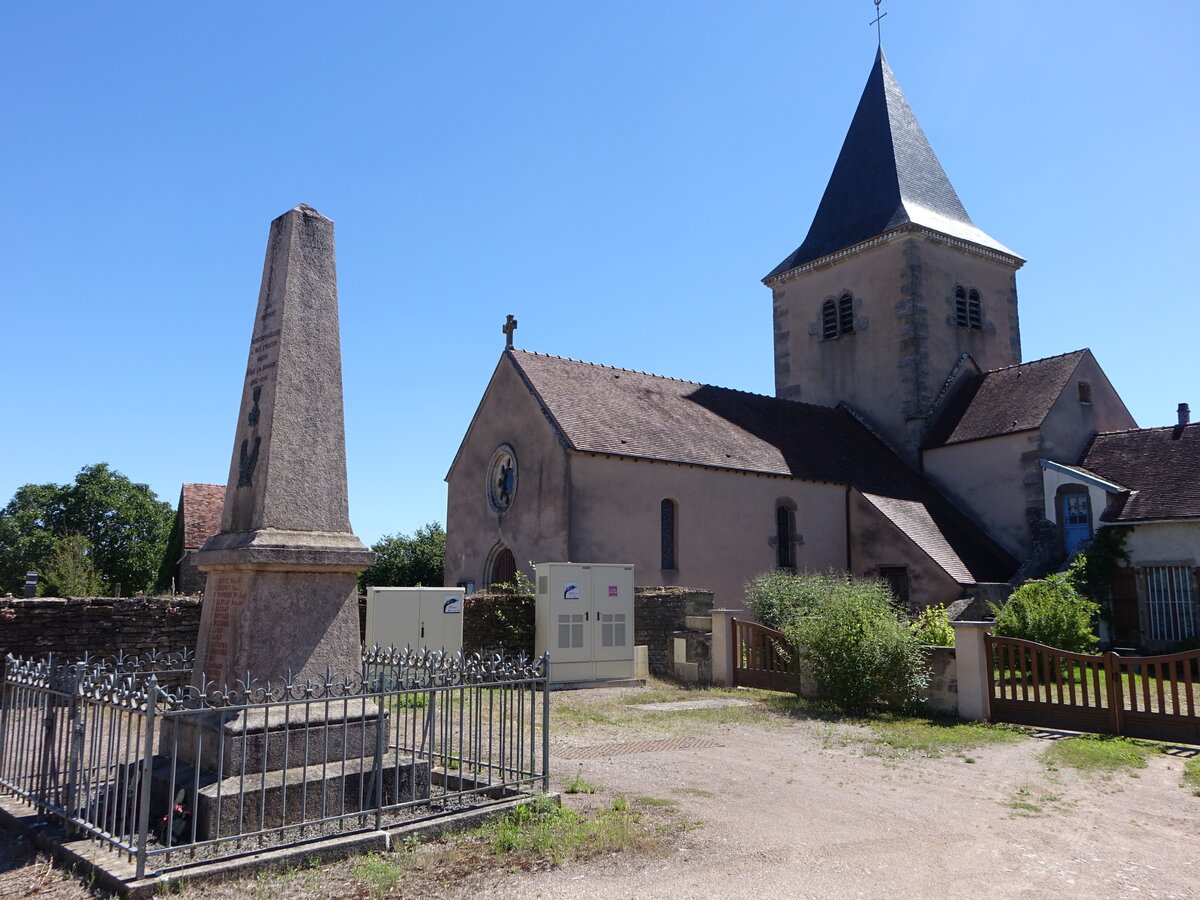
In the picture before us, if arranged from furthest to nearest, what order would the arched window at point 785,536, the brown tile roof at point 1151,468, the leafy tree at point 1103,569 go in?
the arched window at point 785,536 < the leafy tree at point 1103,569 < the brown tile roof at point 1151,468

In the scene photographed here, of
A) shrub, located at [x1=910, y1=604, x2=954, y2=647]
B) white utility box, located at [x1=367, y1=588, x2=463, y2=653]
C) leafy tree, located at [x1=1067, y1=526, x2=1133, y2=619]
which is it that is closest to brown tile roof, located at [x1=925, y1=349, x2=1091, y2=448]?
leafy tree, located at [x1=1067, y1=526, x2=1133, y2=619]

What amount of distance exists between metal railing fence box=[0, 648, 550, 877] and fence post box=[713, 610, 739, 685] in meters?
9.19

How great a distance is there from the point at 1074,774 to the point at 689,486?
13.5 m

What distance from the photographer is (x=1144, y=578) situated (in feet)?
70.0

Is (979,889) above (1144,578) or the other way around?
the other way around

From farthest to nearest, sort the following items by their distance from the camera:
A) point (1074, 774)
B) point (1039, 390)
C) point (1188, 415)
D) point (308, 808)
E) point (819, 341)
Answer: point (819, 341) → point (1039, 390) → point (1188, 415) → point (1074, 774) → point (308, 808)

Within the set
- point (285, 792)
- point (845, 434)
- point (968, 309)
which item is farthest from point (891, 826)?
point (968, 309)

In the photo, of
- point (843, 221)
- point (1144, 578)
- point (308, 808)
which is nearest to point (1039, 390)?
point (1144, 578)

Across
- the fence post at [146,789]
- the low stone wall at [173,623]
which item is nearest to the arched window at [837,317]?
the low stone wall at [173,623]

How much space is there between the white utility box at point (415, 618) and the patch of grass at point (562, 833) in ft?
26.5

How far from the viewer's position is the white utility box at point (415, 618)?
14758 mm

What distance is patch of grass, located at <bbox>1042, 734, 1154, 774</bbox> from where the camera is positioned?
9.59 metres

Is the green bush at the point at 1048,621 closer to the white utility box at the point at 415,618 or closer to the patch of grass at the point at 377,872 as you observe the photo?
the white utility box at the point at 415,618

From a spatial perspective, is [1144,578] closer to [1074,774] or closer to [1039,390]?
[1039,390]
